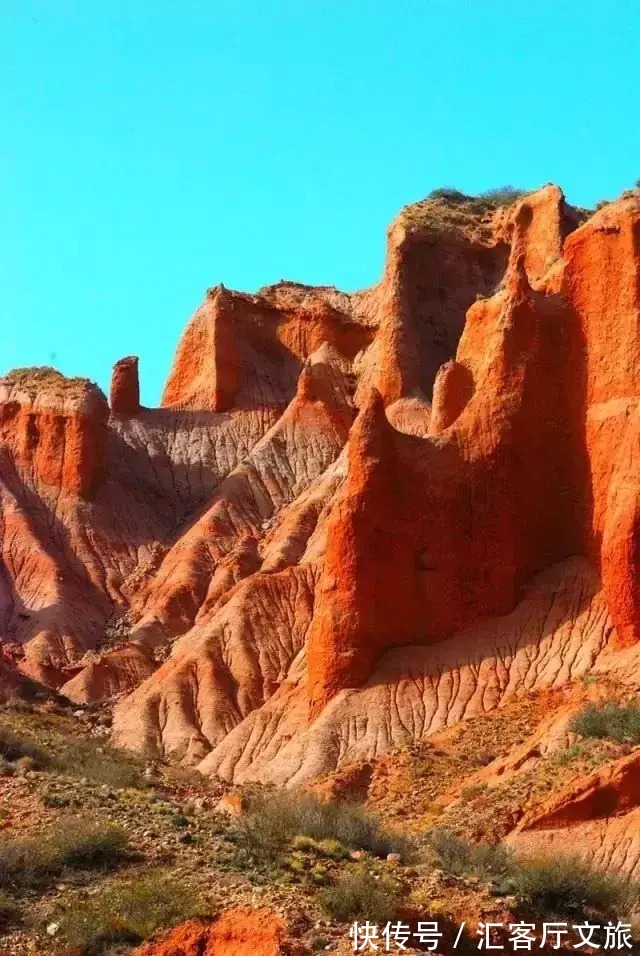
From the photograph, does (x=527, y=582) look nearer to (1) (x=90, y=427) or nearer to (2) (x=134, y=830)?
(2) (x=134, y=830)

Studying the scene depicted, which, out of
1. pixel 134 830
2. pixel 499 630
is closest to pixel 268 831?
pixel 134 830

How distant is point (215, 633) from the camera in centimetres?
5931

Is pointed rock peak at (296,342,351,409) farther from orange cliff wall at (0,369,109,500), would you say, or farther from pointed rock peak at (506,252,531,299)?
pointed rock peak at (506,252,531,299)

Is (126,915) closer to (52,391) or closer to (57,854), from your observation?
(57,854)

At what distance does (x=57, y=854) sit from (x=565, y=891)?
6.26 meters

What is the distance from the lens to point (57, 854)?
1989 centimetres

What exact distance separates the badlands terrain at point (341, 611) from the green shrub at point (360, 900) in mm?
58

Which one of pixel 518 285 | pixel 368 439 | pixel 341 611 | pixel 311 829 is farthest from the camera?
pixel 518 285

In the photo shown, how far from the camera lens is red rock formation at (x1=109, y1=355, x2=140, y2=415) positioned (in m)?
86.1

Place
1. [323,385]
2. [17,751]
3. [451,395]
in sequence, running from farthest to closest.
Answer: [323,385] → [451,395] → [17,751]

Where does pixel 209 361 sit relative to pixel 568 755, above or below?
above

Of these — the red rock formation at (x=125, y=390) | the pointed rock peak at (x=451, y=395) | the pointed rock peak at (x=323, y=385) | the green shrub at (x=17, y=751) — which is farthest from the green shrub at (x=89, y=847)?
the red rock formation at (x=125, y=390)

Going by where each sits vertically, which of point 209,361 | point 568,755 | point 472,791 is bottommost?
point 472,791

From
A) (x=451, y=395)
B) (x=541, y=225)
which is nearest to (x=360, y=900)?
(x=451, y=395)
